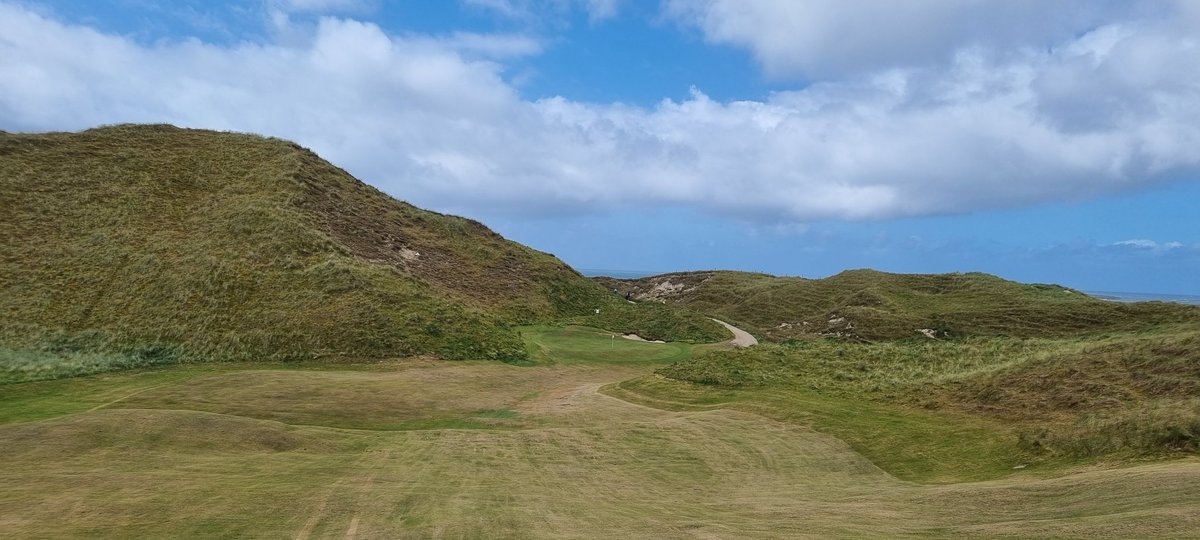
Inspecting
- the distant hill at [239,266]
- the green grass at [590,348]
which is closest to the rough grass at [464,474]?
the distant hill at [239,266]

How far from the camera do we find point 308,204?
49406mm

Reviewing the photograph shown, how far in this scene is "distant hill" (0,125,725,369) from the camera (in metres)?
32.6

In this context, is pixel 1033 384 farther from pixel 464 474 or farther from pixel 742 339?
Answer: pixel 742 339

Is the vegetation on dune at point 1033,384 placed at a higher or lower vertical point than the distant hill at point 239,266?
lower

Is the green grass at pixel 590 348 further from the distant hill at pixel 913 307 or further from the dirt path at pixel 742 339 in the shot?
the distant hill at pixel 913 307

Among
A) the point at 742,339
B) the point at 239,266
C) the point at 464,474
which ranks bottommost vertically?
the point at 464,474

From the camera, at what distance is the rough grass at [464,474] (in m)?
10.7

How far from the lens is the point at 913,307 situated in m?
64.1

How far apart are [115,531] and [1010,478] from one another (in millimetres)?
18130

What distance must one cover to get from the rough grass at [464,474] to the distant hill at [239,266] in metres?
6.64

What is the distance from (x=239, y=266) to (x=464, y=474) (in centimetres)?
3000

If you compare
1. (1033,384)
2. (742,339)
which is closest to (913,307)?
(742,339)

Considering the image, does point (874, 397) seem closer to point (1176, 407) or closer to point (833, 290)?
point (1176, 407)

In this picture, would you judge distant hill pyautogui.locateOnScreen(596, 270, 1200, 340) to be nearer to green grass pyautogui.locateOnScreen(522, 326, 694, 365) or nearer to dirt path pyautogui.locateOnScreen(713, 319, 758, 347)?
dirt path pyautogui.locateOnScreen(713, 319, 758, 347)
